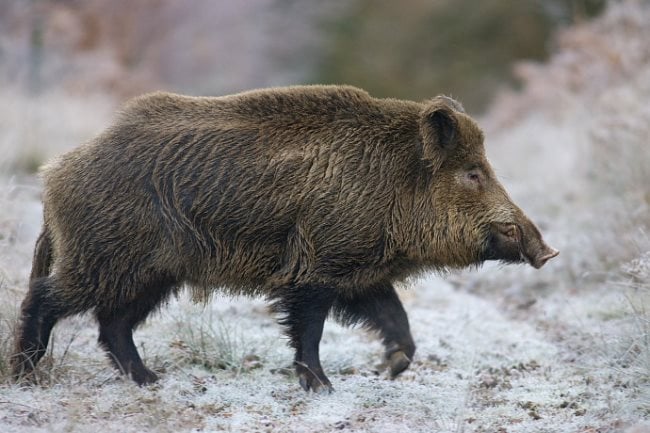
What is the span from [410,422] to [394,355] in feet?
3.37

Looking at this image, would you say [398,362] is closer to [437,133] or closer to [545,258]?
[545,258]

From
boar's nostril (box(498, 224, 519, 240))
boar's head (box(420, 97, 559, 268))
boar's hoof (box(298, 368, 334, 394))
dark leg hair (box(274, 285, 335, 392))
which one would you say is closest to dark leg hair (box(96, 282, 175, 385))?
dark leg hair (box(274, 285, 335, 392))

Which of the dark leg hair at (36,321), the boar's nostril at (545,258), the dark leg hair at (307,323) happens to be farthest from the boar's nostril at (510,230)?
the dark leg hair at (36,321)

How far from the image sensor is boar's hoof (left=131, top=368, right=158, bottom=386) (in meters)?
6.06

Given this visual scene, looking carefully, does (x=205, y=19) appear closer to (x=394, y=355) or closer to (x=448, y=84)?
(x=448, y=84)

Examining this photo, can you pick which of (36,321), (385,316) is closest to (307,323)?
(385,316)

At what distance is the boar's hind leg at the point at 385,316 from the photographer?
637 cm

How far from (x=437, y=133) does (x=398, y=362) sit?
1557mm

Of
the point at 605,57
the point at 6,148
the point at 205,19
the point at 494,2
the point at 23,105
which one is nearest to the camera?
the point at 6,148

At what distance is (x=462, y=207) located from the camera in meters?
6.17

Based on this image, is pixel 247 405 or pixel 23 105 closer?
pixel 247 405

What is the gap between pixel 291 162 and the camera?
6.08 m

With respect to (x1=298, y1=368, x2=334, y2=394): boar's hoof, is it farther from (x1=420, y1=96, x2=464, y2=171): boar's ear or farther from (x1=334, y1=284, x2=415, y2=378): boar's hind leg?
(x1=420, y1=96, x2=464, y2=171): boar's ear

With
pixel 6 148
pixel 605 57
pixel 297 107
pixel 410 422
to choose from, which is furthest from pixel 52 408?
pixel 605 57
